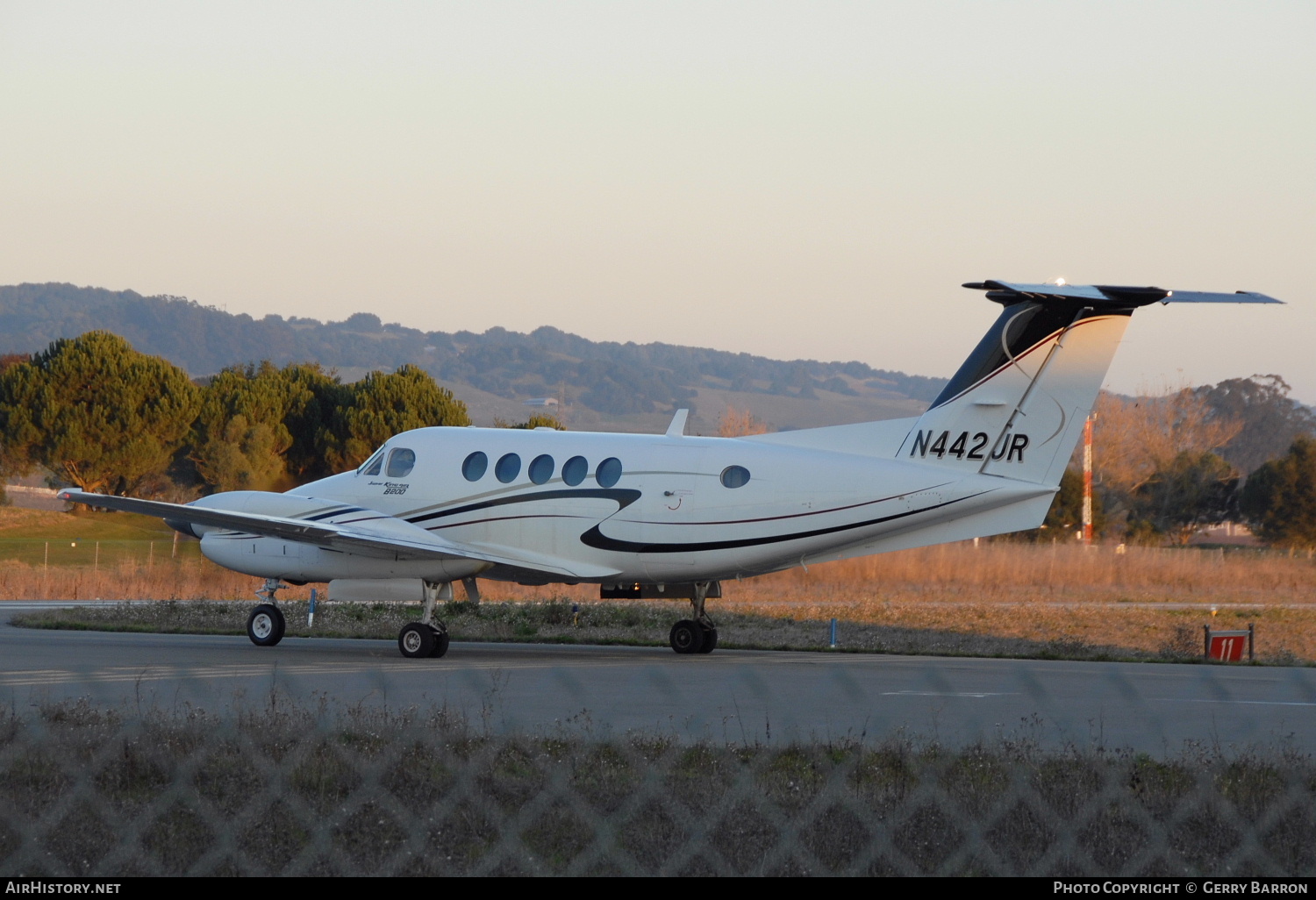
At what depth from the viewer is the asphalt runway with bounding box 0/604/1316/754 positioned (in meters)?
13.3

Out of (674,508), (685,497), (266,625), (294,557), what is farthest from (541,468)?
(266,625)

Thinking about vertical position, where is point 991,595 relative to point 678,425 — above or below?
below

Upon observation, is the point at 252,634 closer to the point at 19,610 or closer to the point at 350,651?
the point at 350,651

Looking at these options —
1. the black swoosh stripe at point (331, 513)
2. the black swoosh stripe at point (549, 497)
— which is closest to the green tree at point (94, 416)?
the black swoosh stripe at point (331, 513)

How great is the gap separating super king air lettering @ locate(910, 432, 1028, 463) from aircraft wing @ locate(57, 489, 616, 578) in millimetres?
5025

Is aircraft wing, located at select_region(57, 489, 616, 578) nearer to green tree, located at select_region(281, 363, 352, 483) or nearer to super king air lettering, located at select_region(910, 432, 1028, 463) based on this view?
super king air lettering, located at select_region(910, 432, 1028, 463)

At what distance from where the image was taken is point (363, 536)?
68.7 feet

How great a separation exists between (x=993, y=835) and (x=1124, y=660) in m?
15.7

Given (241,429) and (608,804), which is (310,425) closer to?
(241,429)

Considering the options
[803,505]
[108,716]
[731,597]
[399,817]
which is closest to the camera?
[399,817]

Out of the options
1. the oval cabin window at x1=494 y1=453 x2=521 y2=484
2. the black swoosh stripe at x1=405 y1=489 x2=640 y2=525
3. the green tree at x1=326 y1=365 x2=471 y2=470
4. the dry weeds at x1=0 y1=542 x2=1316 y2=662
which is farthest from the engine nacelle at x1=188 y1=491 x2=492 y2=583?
the green tree at x1=326 y1=365 x2=471 y2=470

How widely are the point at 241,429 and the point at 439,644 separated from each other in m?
56.2
